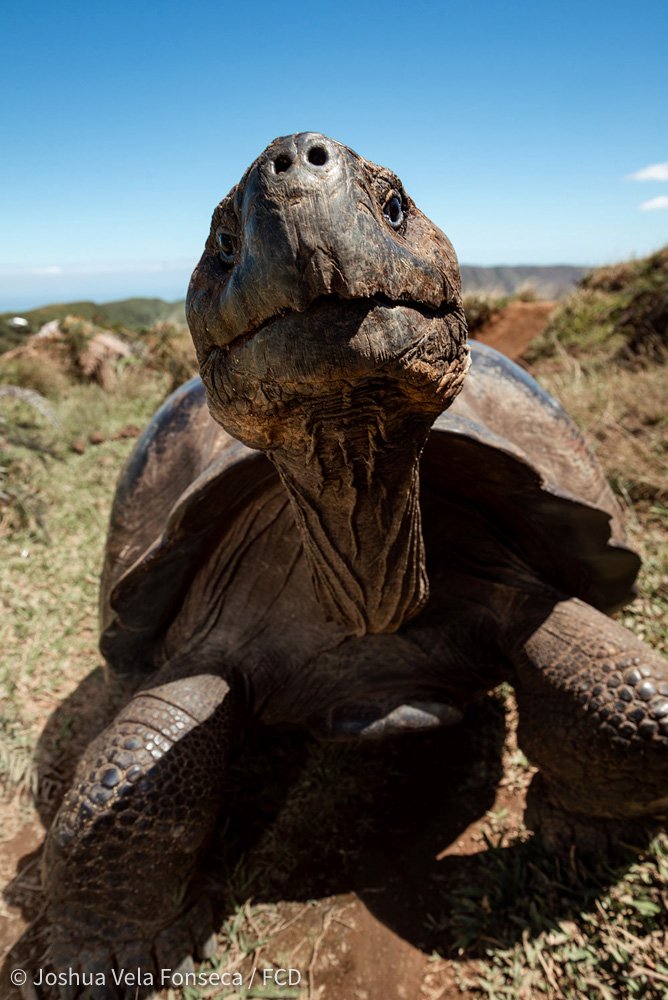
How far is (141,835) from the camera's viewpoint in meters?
1.64

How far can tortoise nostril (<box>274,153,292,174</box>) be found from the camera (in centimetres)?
89

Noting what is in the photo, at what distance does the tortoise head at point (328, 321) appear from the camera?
888mm

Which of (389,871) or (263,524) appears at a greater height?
(263,524)

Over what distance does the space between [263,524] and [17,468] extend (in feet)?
12.4

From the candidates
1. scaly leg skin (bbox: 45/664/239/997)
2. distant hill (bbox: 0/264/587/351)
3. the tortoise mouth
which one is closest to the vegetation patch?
distant hill (bbox: 0/264/587/351)

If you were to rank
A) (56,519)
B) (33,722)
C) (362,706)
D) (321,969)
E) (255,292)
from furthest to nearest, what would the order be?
(56,519) < (33,722) < (362,706) < (321,969) < (255,292)

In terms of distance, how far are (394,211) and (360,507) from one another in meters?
0.56

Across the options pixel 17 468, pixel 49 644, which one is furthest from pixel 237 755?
pixel 17 468

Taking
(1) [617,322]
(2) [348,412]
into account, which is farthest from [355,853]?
(1) [617,322]

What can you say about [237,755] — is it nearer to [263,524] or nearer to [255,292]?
[263,524]

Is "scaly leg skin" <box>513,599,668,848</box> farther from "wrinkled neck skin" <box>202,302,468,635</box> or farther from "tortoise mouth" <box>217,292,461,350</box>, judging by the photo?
"tortoise mouth" <box>217,292,461,350</box>

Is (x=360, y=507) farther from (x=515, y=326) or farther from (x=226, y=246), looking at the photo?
(x=515, y=326)

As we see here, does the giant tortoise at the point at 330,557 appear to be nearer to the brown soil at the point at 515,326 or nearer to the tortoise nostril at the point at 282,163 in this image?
the tortoise nostril at the point at 282,163

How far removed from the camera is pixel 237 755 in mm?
2416
